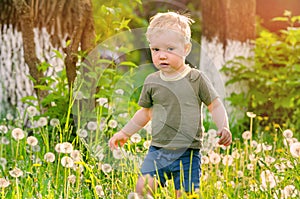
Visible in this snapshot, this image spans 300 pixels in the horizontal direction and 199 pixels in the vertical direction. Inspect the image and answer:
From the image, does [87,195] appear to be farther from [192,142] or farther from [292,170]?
[292,170]

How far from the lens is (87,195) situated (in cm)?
321

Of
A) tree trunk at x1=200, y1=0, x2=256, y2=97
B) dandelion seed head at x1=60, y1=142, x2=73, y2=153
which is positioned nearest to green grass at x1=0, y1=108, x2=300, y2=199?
dandelion seed head at x1=60, y1=142, x2=73, y2=153

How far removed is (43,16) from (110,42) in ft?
3.41

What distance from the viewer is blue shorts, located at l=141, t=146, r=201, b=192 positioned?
2.88m

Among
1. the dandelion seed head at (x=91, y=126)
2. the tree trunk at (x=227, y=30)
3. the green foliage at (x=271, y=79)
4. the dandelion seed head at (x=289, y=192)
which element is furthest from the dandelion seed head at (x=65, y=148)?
the tree trunk at (x=227, y=30)

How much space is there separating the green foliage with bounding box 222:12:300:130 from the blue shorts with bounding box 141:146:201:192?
8.64 ft

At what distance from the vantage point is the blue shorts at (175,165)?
288 cm

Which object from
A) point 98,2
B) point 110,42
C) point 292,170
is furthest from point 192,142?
point 98,2

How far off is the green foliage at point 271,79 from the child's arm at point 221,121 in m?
2.64

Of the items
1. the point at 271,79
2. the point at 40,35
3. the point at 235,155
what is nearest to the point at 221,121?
the point at 235,155

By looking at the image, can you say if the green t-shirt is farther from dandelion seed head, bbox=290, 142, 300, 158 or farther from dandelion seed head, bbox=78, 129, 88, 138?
dandelion seed head, bbox=78, 129, 88, 138

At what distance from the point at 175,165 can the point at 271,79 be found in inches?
119

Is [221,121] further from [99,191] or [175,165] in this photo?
[99,191]

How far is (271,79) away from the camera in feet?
18.8
